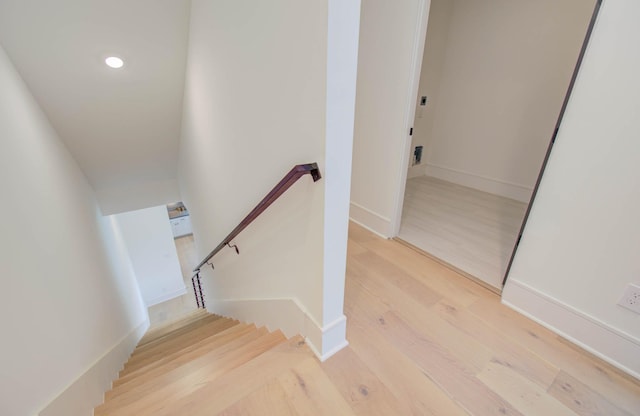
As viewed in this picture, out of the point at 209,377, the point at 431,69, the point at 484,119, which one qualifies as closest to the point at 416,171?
the point at 484,119

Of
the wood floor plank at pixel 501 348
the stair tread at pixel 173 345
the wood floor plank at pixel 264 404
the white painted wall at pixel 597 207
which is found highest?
the white painted wall at pixel 597 207

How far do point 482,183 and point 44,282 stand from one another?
14.4ft

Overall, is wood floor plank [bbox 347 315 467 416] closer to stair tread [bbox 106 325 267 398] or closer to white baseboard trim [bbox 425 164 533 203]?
stair tread [bbox 106 325 267 398]

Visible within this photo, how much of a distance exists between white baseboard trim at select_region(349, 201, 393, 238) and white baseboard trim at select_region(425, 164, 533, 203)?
188cm

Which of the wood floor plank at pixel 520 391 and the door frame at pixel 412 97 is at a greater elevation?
the door frame at pixel 412 97

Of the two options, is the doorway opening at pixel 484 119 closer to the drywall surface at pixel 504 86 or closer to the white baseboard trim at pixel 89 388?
the drywall surface at pixel 504 86

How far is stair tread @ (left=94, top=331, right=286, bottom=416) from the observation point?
4.16 ft

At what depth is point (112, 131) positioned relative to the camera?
2.59 m

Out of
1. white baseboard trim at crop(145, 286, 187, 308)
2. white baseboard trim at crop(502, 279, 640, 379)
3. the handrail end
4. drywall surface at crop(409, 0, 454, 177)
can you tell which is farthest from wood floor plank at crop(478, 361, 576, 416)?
white baseboard trim at crop(145, 286, 187, 308)

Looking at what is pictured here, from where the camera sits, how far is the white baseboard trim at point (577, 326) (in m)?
1.31

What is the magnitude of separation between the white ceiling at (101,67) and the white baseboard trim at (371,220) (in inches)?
81.4

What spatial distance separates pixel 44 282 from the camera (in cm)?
138

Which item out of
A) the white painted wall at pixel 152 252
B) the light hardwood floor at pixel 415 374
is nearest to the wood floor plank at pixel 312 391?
the light hardwood floor at pixel 415 374

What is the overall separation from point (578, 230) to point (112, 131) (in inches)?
143
